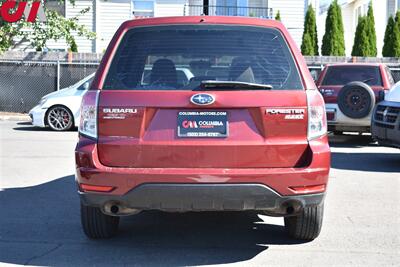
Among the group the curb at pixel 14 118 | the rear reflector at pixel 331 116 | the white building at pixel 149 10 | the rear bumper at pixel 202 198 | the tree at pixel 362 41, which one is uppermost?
the white building at pixel 149 10

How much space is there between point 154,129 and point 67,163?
6.01m

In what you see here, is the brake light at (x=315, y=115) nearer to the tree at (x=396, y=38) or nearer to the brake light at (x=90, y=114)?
the brake light at (x=90, y=114)

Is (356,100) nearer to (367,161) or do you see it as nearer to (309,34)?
(367,161)

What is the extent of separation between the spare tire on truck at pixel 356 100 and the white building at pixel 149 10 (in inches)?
591

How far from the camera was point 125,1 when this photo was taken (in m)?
27.4

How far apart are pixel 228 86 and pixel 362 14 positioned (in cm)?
2797

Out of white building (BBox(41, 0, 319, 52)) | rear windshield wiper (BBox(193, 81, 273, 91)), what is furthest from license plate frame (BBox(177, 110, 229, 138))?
white building (BBox(41, 0, 319, 52))

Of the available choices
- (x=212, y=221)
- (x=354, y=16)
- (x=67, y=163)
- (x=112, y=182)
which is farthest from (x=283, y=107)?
(x=354, y=16)

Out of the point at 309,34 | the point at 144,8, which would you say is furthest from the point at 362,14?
the point at 144,8

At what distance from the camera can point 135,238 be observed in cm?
584

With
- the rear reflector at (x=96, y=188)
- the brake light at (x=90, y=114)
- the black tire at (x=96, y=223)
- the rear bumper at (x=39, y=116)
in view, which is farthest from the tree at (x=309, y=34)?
the rear reflector at (x=96, y=188)

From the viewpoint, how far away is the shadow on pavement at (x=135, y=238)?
5207 millimetres

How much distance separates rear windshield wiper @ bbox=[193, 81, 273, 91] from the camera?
4879 mm

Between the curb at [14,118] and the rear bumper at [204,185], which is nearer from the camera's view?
the rear bumper at [204,185]
